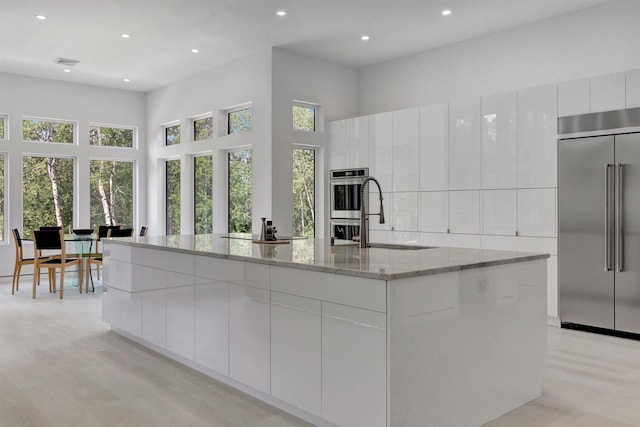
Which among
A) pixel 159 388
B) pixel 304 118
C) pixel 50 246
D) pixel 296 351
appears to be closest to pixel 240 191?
pixel 304 118

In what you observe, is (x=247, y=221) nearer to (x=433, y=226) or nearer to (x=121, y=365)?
(x=433, y=226)

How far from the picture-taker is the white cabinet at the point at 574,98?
484cm

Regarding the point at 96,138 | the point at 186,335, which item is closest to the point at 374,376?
the point at 186,335

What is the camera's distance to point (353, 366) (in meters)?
2.41

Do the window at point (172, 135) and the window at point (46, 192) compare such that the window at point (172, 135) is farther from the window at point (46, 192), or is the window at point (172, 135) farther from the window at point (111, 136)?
the window at point (46, 192)

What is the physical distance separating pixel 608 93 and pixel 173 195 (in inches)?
273

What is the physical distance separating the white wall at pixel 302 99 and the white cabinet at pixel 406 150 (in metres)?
1.32

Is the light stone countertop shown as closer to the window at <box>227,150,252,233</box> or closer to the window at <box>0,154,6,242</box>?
the window at <box>227,150,252,233</box>

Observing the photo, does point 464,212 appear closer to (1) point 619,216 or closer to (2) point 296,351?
(1) point 619,216

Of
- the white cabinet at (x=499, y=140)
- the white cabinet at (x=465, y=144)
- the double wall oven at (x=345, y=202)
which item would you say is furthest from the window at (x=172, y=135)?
the white cabinet at (x=499, y=140)

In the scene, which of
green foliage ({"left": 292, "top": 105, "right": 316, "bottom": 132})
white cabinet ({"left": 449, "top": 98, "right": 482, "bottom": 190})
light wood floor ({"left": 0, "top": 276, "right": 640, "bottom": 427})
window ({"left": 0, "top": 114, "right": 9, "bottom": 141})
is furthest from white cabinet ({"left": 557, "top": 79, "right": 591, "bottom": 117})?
window ({"left": 0, "top": 114, "right": 9, "bottom": 141})

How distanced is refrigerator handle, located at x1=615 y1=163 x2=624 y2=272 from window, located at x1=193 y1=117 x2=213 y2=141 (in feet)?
18.8

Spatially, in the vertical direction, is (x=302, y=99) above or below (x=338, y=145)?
above

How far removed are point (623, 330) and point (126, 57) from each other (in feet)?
22.3
